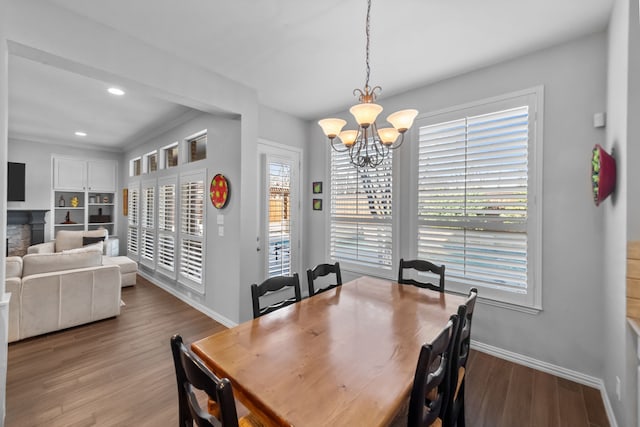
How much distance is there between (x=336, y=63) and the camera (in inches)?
99.6

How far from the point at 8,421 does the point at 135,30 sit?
9.41ft

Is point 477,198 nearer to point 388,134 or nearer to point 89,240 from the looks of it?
point 388,134

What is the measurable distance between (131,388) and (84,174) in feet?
19.3

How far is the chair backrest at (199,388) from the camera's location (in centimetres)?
74

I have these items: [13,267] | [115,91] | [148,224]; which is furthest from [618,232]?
[148,224]

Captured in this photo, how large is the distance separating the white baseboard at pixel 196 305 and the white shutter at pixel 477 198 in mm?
2423

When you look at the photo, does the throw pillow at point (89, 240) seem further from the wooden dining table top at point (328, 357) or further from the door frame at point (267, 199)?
the wooden dining table top at point (328, 357)

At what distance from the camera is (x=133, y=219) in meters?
5.69

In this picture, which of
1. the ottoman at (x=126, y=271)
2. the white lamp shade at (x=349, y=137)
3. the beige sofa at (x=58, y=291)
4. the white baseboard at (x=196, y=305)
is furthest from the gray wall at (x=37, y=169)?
the white lamp shade at (x=349, y=137)

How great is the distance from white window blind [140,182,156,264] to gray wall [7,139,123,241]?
7.16ft

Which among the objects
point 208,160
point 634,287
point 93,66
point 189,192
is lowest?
point 634,287

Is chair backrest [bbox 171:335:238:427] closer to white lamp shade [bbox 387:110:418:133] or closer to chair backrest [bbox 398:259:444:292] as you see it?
white lamp shade [bbox 387:110:418:133]

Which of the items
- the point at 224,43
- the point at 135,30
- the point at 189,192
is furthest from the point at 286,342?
the point at 189,192

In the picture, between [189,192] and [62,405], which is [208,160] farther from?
[62,405]
